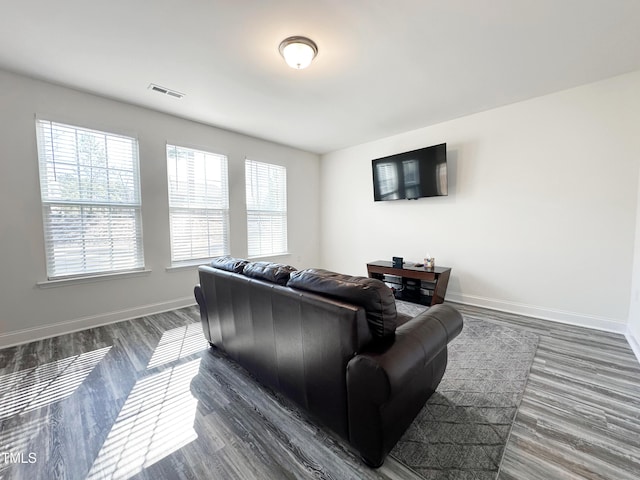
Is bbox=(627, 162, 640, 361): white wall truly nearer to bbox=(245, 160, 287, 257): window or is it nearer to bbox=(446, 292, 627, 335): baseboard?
bbox=(446, 292, 627, 335): baseboard

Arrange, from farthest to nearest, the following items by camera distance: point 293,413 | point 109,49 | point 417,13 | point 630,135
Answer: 1. point 630,135
2. point 109,49
3. point 417,13
4. point 293,413

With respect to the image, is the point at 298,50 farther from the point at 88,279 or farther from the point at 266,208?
the point at 88,279

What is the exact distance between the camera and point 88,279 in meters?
3.01

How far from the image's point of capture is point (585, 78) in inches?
107

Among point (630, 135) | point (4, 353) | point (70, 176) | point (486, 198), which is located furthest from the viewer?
point (486, 198)

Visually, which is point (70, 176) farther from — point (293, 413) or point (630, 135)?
point (630, 135)

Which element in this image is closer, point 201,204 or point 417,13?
point 417,13

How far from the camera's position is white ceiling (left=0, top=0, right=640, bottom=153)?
72.5 inches

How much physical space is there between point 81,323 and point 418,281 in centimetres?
433

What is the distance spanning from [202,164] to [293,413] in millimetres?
3609

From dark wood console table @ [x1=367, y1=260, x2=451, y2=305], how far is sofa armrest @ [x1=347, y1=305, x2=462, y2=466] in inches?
88.0

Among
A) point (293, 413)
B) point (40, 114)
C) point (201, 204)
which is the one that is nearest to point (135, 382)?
point (293, 413)

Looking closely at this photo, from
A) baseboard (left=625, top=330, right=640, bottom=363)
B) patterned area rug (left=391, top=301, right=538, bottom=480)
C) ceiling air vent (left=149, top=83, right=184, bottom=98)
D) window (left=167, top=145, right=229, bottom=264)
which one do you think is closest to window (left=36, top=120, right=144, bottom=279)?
window (left=167, top=145, right=229, bottom=264)

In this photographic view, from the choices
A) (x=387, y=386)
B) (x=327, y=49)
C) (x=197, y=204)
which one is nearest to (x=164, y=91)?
(x=197, y=204)
